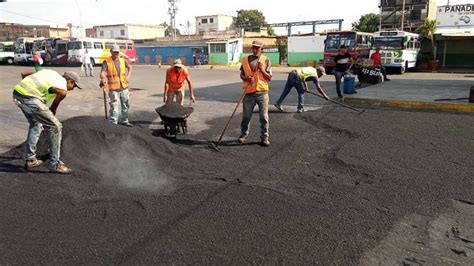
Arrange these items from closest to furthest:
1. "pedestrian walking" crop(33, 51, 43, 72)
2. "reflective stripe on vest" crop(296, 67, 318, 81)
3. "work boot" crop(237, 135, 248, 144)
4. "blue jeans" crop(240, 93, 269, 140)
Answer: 1. "blue jeans" crop(240, 93, 269, 140)
2. "work boot" crop(237, 135, 248, 144)
3. "reflective stripe on vest" crop(296, 67, 318, 81)
4. "pedestrian walking" crop(33, 51, 43, 72)

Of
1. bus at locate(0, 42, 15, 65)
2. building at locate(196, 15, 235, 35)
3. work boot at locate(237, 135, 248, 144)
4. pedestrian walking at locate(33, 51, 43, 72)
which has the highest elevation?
building at locate(196, 15, 235, 35)

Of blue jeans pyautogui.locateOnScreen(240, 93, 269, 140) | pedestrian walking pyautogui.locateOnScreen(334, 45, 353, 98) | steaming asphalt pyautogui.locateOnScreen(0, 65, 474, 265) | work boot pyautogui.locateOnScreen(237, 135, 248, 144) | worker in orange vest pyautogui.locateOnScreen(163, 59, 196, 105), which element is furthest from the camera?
pedestrian walking pyautogui.locateOnScreen(334, 45, 353, 98)

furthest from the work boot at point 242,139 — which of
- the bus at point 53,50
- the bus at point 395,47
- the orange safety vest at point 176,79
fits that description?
the bus at point 53,50

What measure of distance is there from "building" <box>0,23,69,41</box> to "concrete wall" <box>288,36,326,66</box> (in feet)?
173

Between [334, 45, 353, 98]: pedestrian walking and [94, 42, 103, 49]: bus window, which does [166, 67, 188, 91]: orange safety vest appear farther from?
[94, 42, 103, 49]: bus window

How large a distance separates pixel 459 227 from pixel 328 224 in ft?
3.97

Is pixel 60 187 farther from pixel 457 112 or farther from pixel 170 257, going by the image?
pixel 457 112

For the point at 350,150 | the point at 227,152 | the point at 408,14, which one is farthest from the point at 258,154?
the point at 408,14

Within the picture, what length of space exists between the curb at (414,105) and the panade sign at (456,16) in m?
30.6

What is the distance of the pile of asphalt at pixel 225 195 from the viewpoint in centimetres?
309

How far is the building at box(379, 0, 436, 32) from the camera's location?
4372cm

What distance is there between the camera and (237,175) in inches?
189

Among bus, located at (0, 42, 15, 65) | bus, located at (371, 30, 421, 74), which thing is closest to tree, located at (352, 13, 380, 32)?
bus, located at (371, 30, 421, 74)

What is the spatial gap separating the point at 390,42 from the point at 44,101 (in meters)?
22.4
